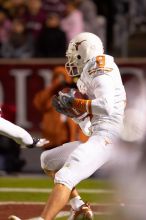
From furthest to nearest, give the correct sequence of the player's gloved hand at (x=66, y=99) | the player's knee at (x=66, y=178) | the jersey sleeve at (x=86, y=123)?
the jersey sleeve at (x=86, y=123)
the player's gloved hand at (x=66, y=99)
the player's knee at (x=66, y=178)

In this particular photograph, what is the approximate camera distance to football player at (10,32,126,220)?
24.5ft

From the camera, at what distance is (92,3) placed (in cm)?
1496

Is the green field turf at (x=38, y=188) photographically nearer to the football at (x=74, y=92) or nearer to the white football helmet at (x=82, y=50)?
the football at (x=74, y=92)

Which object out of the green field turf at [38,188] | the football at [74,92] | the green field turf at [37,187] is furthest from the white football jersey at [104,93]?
the green field turf at [37,187]

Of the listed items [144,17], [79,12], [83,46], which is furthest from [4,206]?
[144,17]

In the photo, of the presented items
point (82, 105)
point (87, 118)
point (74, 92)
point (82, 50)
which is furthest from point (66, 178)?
point (82, 50)

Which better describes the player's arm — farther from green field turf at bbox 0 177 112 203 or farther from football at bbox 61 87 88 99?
green field turf at bbox 0 177 112 203

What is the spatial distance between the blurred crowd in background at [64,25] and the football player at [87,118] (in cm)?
576

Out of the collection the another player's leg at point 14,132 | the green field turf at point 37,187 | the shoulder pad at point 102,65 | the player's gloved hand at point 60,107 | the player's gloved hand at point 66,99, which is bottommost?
the green field turf at point 37,187

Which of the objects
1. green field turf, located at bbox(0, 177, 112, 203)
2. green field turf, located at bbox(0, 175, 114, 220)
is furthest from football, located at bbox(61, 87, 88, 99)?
green field turf, located at bbox(0, 177, 112, 203)

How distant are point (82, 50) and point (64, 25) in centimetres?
632

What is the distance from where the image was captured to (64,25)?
46.8ft

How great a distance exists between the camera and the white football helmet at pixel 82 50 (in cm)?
795

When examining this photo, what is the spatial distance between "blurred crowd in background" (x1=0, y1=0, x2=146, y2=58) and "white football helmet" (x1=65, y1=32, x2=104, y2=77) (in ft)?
18.6
